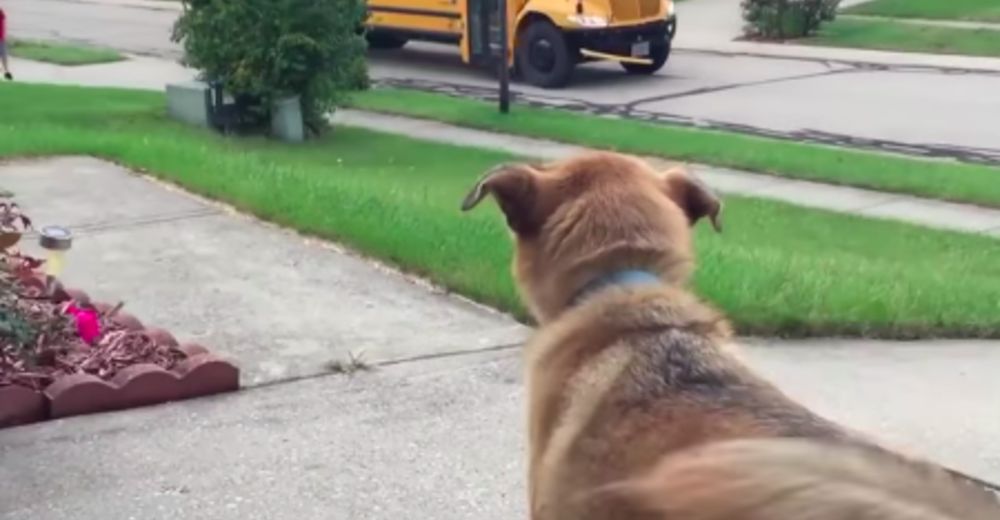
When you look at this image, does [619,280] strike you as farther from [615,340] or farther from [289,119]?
[289,119]

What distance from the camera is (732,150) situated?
15.0m

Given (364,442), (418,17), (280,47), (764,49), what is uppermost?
(280,47)

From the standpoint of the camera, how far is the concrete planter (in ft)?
53.1

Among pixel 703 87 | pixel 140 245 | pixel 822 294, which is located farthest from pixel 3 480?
pixel 703 87

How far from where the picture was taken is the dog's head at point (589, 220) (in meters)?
3.88

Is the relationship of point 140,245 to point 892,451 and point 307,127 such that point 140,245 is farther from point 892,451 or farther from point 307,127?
point 307,127

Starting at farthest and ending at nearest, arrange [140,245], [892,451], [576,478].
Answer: [140,245] → [576,478] → [892,451]

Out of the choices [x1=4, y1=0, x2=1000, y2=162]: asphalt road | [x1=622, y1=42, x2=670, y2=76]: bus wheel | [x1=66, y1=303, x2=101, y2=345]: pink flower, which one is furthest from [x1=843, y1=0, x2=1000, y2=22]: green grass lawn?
[x1=66, y1=303, x2=101, y2=345]: pink flower

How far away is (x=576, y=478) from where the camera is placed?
3.59 metres

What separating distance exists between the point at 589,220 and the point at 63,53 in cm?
2141

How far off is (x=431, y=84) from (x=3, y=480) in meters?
16.5

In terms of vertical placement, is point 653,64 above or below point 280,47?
below

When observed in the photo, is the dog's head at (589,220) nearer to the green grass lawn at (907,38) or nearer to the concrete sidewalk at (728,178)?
the concrete sidewalk at (728,178)

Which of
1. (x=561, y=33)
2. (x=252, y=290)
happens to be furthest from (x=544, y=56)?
(x=252, y=290)
